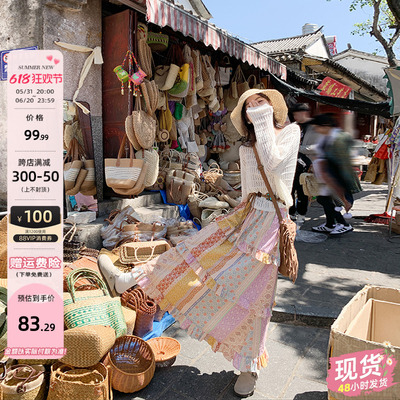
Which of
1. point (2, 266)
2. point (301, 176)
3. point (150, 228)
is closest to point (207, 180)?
point (301, 176)

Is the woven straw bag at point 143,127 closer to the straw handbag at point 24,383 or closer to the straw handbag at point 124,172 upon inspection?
the straw handbag at point 124,172

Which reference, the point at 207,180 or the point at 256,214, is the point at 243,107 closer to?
the point at 256,214

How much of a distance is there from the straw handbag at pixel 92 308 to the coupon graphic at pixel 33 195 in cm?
106

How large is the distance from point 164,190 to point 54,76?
5211mm

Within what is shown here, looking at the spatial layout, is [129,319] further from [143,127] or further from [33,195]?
[143,127]

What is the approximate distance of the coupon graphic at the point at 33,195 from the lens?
1521 mm

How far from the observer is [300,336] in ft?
11.2

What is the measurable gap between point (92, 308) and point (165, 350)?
780 millimetres

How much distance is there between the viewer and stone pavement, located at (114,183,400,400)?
104 inches

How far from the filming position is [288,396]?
8.41 feet

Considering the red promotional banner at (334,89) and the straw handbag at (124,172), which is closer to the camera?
the straw handbag at (124,172)

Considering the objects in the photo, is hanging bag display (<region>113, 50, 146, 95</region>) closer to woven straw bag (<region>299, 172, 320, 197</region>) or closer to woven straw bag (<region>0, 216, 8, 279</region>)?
woven straw bag (<region>0, 216, 8, 279</region>)

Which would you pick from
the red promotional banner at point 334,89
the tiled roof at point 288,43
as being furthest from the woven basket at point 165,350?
the tiled roof at point 288,43

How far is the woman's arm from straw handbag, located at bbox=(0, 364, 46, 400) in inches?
77.8
